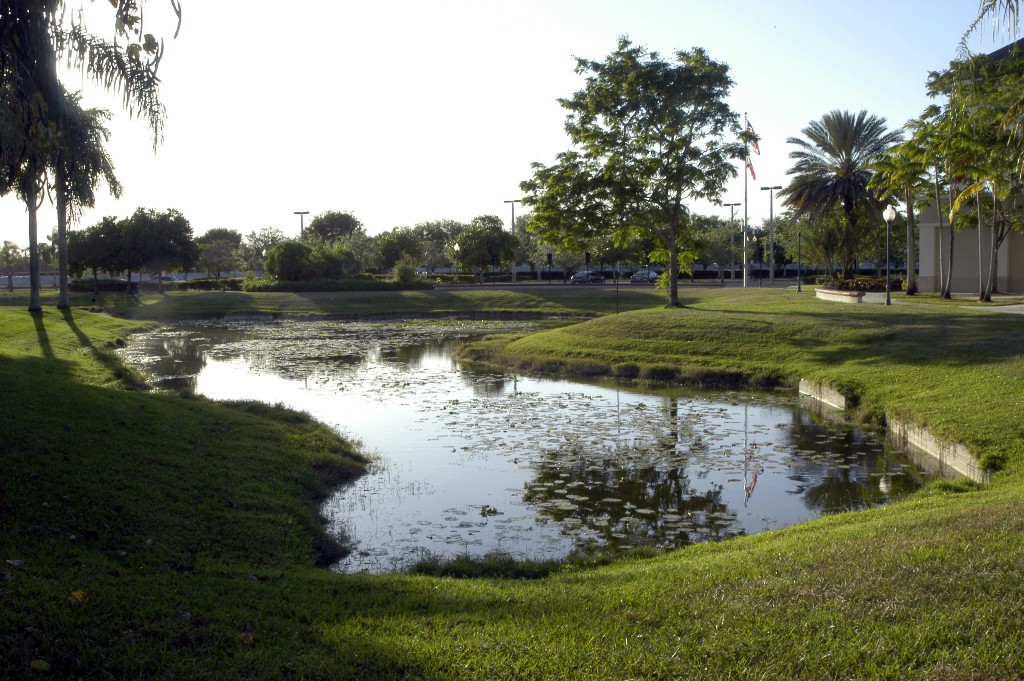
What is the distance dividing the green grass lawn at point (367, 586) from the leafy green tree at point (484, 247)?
63829 mm

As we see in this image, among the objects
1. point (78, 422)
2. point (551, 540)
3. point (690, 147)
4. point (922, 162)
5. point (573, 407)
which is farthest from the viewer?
point (922, 162)

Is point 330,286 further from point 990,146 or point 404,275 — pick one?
point 990,146

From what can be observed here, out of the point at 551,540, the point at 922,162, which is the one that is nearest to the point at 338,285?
the point at 922,162

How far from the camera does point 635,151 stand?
117ft

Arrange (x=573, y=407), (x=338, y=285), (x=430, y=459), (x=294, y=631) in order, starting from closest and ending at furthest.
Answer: (x=294, y=631), (x=430, y=459), (x=573, y=407), (x=338, y=285)

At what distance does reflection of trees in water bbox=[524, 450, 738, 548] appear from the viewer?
1065 cm

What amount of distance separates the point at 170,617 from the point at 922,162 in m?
38.6

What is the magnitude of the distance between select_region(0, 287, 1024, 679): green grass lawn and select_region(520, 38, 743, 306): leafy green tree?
22.0 meters

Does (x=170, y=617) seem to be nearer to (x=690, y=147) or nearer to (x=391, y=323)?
(x=690, y=147)

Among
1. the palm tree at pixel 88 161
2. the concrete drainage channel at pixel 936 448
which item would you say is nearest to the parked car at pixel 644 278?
the palm tree at pixel 88 161

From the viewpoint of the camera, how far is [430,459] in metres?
15.1

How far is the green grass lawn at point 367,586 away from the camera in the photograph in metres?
5.29

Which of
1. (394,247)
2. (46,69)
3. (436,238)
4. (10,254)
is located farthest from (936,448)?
(10,254)

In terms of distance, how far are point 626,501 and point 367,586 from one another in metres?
5.51
